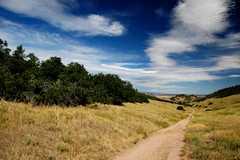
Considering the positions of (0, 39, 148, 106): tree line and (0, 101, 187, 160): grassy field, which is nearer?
(0, 101, 187, 160): grassy field

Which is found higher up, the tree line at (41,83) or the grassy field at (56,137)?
the tree line at (41,83)

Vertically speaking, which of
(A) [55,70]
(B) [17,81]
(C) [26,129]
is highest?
(A) [55,70]

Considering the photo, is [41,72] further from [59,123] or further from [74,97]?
[59,123]

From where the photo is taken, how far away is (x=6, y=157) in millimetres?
11016

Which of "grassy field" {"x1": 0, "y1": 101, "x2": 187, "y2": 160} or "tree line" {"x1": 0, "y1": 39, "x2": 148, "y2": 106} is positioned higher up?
"tree line" {"x1": 0, "y1": 39, "x2": 148, "y2": 106}

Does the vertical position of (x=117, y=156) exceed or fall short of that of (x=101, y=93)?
A: it falls short

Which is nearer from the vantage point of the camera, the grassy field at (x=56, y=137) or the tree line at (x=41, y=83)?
the grassy field at (x=56, y=137)

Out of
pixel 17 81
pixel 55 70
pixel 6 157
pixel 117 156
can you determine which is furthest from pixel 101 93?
pixel 6 157

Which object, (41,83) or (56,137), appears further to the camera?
(41,83)

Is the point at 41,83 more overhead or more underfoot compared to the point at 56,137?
more overhead

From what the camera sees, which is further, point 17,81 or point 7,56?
point 7,56

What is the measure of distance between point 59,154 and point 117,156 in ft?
11.4

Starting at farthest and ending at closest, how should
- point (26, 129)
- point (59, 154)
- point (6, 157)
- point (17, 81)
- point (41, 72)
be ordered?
point (41, 72), point (17, 81), point (26, 129), point (59, 154), point (6, 157)

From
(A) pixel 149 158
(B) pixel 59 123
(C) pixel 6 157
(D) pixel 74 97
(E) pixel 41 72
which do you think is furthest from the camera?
(E) pixel 41 72
